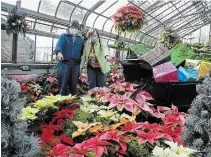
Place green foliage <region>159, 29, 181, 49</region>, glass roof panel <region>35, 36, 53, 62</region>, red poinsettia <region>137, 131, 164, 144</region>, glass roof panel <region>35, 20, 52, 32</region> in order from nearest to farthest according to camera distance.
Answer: red poinsettia <region>137, 131, 164, 144</region>, green foliage <region>159, 29, 181, 49</region>, glass roof panel <region>35, 36, 53, 62</region>, glass roof panel <region>35, 20, 52, 32</region>

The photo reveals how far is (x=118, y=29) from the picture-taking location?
7.12 meters

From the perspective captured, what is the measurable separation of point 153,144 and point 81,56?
126 inches

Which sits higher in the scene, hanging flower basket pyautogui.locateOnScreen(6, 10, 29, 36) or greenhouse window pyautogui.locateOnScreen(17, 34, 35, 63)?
hanging flower basket pyautogui.locateOnScreen(6, 10, 29, 36)

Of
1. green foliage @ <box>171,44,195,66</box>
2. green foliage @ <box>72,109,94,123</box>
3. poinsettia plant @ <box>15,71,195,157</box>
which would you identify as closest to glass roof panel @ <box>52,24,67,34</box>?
green foliage @ <box>171,44,195,66</box>

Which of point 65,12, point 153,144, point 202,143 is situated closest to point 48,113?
point 153,144

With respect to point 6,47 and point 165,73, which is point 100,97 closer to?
point 165,73

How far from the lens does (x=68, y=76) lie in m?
4.66

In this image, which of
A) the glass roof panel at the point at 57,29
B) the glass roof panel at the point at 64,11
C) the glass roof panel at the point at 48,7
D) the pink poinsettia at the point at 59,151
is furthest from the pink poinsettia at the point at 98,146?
the glass roof panel at the point at 64,11

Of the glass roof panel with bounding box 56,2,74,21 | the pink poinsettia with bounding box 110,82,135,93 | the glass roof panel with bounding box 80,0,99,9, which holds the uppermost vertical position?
the glass roof panel with bounding box 80,0,99,9

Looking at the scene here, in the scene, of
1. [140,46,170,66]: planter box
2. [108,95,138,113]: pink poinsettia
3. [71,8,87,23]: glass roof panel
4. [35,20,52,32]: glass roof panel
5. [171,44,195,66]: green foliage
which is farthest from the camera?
[71,8,87,23]: glass roof panel

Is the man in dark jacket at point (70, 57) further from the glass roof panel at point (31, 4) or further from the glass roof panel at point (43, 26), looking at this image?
the glass roof panel at point (43, 26)

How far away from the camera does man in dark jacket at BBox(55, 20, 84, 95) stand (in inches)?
181

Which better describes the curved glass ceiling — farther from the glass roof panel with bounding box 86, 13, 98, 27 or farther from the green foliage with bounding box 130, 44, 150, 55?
the green foliage with bounding box 130, 44, 150, 55

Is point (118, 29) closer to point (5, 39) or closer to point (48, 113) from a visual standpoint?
point (5, 39)
